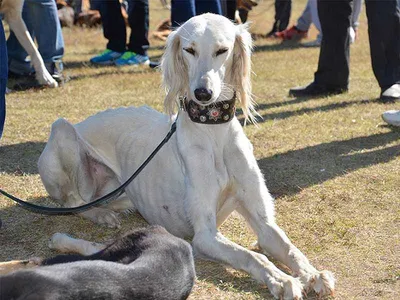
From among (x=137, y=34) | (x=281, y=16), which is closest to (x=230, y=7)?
(x=137, y=34)

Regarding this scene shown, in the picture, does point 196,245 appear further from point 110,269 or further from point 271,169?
point 271,169

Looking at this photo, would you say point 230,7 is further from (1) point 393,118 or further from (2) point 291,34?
(2) point 291,34

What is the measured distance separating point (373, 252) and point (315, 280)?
695mm

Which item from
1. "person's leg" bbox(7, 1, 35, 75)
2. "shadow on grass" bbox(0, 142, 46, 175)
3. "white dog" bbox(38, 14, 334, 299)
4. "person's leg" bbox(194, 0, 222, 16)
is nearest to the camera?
"white dog" bbox(38, 14, 334, 299)

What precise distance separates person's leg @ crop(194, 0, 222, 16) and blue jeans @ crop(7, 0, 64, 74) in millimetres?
1543

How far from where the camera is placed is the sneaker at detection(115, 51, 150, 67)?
9.66 m

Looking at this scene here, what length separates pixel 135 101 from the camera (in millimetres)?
7699

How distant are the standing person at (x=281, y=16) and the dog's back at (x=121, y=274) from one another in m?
10.1

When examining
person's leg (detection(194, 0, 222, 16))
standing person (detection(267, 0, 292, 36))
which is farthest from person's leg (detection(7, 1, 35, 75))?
standing person (detection(267, 0, 292, 36))

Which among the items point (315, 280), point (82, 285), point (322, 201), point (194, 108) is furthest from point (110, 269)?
point (322, 201)

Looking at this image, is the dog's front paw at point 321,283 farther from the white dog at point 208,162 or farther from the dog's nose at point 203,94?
the dog's nose at point 203,94

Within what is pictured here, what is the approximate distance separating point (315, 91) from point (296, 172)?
2727 mm

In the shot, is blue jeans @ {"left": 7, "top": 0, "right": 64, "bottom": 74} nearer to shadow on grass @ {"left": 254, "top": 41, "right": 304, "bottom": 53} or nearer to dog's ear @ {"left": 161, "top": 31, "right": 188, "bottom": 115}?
shadow on grass @ {"left": 254, "top": 41, "right": 304, "bottom": 53}

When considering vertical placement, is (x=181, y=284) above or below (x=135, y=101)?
above
